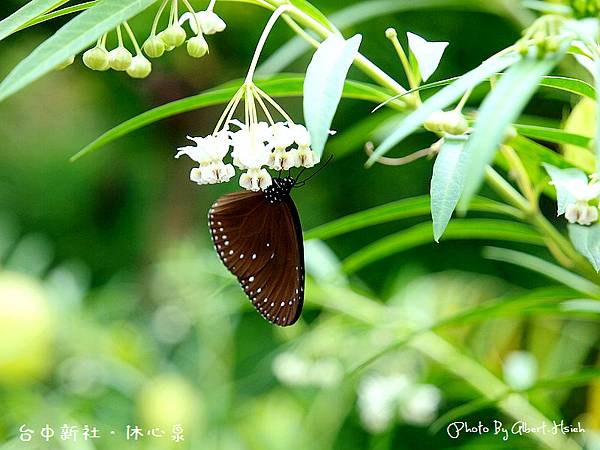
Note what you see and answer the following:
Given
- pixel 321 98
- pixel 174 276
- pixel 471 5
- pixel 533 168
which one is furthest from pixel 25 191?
pixel 321 98

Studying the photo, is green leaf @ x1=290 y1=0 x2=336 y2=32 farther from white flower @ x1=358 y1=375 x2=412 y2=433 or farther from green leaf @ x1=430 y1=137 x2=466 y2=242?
white flower @ x1=358 y1=375 x2=412 y2=433

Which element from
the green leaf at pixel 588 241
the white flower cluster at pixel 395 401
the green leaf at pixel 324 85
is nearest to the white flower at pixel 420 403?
the white flower cluster at pixel 395 401

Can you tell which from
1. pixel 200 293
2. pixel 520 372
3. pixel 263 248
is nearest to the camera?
pixel 263 248

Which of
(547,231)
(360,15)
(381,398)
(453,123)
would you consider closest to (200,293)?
(381,398)

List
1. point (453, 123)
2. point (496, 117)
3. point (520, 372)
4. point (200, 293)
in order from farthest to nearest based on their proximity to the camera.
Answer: point (200, 293) < point (520, 372) < point (453, 123) < point (496, 117)

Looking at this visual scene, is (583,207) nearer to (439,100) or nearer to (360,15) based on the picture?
(439,100)
